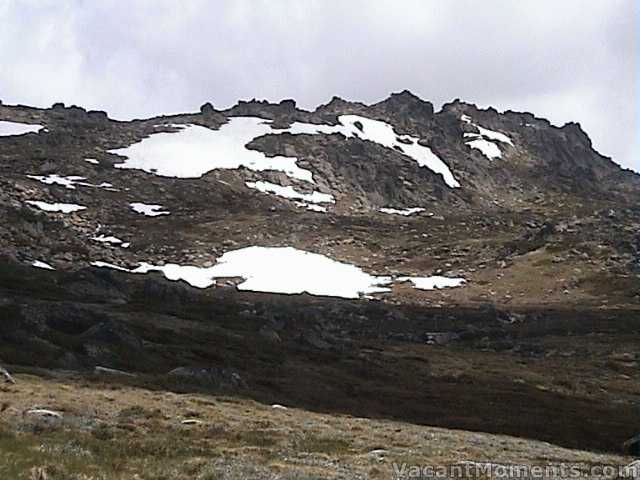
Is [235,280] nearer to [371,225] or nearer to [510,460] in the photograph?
[371,225]

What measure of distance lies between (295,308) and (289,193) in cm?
9266

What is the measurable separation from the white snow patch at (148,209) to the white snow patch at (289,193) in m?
27.9

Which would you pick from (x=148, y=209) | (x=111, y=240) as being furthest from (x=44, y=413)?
(x=148, y=209)

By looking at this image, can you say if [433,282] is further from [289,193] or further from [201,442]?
[201,442]

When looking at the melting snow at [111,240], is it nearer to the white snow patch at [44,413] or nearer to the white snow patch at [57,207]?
the white snow patch at [57,207]

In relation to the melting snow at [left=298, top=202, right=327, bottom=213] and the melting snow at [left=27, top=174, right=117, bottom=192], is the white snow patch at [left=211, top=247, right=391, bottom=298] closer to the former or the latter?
the melting snow at [left=298, top=202, right=327, bottom=213]

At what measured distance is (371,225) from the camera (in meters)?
169

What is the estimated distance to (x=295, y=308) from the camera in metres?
96.6

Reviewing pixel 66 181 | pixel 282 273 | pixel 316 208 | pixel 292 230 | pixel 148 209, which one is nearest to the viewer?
pixel 282 273

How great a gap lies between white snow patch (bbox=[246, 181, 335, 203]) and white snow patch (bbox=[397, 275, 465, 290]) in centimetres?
5717

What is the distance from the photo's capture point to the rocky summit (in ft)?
A: 133

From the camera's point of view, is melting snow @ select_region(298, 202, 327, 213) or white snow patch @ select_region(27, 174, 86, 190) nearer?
white snow patch @ select_region(27, 174, 86, 190)

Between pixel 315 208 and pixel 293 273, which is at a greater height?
pixel 315 208

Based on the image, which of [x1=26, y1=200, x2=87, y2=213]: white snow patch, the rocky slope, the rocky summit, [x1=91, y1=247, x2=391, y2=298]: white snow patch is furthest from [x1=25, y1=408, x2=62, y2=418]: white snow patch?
[x1=26, y1=200, x2=87, y2=213]: white snow patch
